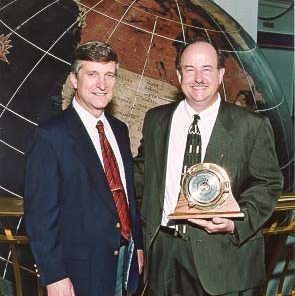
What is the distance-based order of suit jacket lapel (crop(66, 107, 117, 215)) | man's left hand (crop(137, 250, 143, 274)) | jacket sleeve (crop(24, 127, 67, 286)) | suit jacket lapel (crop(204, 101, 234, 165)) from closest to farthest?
jacket sleeve (crop(24, 127, 67, 286)) → suit jacket lapel (crop(66, 107, 117, 215)) → suit jacket lapel (crop(204, 101, 234, 165)) → man's left hand (crop(137, 250, 143, 274))

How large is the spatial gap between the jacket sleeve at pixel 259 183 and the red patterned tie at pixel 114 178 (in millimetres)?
484

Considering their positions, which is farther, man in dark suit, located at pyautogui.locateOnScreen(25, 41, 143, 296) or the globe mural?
the globe mural

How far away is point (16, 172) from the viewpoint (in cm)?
261

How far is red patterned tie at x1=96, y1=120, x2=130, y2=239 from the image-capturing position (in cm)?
239

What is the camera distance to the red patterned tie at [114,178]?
239cm

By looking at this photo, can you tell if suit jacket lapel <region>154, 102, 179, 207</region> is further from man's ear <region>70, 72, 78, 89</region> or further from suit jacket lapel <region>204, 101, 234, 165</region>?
man's ear <region>70, 72, 78, 89</region>

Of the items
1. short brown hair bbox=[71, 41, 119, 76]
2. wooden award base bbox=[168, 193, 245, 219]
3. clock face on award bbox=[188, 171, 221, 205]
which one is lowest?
wooden award base bbox=[168, 193, 245, 219]

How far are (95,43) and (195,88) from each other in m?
0.47

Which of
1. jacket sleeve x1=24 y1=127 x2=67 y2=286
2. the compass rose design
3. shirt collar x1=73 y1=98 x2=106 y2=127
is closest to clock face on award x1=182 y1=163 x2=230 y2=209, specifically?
shirt collar x1=73 y1=98 x2=106 y2=127

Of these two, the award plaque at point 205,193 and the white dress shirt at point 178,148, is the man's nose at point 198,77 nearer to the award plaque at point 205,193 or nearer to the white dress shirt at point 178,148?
the white dress shirt at point 178,148

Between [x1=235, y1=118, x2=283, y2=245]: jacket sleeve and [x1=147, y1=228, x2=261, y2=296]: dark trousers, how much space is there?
0.24 metres

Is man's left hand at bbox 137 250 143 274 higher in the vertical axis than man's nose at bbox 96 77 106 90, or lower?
lower

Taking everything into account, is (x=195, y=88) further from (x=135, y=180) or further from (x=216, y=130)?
(x=135, y=180)

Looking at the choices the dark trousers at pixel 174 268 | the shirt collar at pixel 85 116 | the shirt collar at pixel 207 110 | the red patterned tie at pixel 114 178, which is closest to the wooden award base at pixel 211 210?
the dark trousers at pixel 174 268
